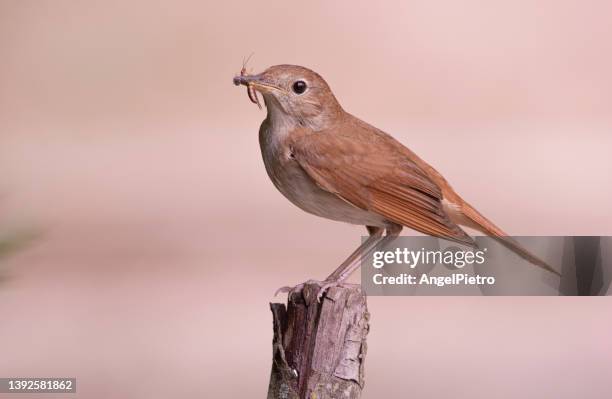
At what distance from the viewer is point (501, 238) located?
3.57 m

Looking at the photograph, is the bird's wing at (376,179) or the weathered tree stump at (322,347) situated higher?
the bird's wing at (376,179)

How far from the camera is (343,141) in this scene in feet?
11.5

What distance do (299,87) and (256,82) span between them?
19 cm

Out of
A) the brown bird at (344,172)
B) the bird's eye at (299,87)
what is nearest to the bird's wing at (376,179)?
the brown bird at (344,172)

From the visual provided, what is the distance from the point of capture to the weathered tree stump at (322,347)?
313cm

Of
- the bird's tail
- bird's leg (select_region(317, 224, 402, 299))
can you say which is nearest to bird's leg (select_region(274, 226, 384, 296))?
bird's leg (select_region(317, 224, 402, 299))

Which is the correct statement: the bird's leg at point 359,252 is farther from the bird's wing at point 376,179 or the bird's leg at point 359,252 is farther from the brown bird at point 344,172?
the bird's wing at point 376,179

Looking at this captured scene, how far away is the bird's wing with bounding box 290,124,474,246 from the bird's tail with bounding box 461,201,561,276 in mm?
173

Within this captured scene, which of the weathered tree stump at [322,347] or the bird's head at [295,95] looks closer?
the weathered tree stump at [322,347]

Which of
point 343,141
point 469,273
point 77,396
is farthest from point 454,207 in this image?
point 77,396

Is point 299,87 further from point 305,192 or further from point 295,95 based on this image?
point 305,192

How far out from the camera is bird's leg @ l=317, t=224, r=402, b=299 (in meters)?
3.22

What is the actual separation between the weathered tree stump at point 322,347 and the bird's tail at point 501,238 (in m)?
0.66

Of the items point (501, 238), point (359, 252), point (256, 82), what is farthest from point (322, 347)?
point (256, 82)
